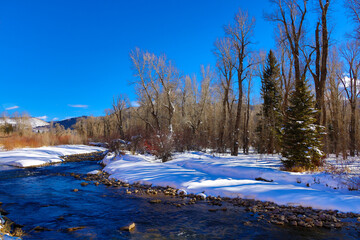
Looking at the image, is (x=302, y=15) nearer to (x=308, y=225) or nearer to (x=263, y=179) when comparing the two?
(x=263, y=179)

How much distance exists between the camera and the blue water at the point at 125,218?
16.7 feet

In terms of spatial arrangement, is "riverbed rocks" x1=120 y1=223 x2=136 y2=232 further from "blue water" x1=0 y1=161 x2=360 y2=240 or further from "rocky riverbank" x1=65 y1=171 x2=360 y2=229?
"rocky riverbank" x1=65 y1=171 x2=360 y2=229

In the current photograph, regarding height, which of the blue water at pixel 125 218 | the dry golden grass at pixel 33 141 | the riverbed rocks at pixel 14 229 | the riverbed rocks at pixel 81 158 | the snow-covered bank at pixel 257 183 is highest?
the dry golden grass at pixel 33 141

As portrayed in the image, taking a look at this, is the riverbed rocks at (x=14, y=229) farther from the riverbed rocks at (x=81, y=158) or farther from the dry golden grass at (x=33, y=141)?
the riverbed rocks at (x=81, y=158)

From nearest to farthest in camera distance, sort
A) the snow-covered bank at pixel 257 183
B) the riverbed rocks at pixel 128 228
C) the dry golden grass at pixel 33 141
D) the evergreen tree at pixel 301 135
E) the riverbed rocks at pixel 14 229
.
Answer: the riverbed rocks at pixel 14 229, the riverbed rocks at pixel 128 228, the snow-covered bank at pixel 257 183, the evergreen tree at pixel 301 135, the dry golden grass at pixel 33 141

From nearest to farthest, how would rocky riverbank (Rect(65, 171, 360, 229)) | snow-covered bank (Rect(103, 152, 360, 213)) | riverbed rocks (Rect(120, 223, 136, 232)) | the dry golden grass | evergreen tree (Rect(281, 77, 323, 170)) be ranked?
1. riverbed rocks (Rect(120, 223, 136, 232))
2. rocky riverbank (Rect(65, 171, 360, 229))
3. snow-covered bank (Rect(103, 152, 360, 213))
4. evergreen tree (Rect(281, 77, 323, 170))
5. the dry golden grass

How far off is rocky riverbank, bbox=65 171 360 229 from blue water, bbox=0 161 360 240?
244 millimetres

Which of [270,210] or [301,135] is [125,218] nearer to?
[270,210]

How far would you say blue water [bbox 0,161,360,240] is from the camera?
5.08 metres

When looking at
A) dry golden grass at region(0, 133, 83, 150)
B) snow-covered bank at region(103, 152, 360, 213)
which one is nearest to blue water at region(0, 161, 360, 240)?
snow-covered bank at region(103, 152, 360, 213)

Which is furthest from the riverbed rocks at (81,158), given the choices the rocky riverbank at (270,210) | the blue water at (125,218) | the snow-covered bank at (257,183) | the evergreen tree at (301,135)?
the evergreen tree at (301,135)

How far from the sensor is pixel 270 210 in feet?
22.1

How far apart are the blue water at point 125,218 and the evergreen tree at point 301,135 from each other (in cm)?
540

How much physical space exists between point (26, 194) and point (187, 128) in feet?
65.2
